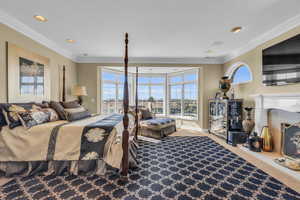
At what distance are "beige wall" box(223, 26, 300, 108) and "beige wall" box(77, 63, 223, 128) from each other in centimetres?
73

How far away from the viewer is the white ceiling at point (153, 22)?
2008mm

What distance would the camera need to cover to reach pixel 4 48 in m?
2.36

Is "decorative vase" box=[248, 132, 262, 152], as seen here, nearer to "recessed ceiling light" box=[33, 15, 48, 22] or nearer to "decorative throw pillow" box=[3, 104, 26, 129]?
"decorative throw pillow" box=[3, 104, 26, 129]

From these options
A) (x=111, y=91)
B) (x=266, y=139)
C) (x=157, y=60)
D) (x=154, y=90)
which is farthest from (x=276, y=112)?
(x=111, y=91)

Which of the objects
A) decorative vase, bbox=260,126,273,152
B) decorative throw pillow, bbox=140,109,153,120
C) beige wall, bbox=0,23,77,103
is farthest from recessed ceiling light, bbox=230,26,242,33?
beige wall, bbox=0,23,77,103

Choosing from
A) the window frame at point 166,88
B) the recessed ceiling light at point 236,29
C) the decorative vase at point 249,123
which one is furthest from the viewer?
the window frame at point 166,88

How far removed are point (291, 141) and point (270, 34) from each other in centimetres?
214

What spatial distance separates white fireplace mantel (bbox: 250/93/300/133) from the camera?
225 cm

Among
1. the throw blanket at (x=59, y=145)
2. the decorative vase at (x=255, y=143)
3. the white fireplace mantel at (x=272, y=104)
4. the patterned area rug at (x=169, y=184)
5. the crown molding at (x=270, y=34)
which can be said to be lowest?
the patterned area rug at (x=169, y=184)

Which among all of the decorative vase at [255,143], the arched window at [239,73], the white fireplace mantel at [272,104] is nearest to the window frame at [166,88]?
the arched window at [239,73]

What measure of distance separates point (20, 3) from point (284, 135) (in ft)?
16.0

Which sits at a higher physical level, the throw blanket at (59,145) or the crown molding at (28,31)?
the crown molding at (28,31)

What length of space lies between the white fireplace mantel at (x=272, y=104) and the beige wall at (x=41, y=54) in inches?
195

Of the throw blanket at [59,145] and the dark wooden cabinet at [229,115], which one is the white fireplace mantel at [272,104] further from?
the throw blanket at [59,145]
